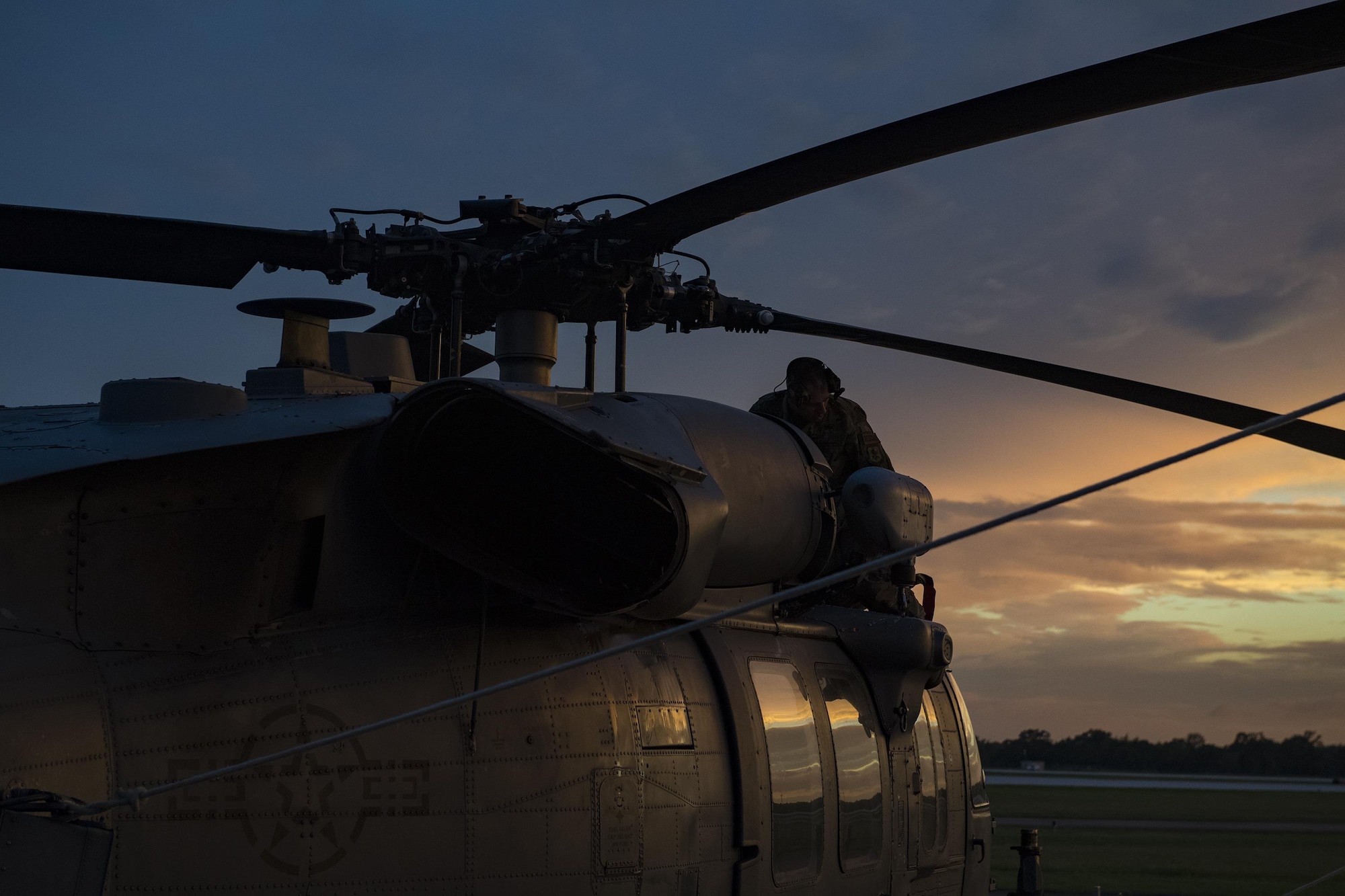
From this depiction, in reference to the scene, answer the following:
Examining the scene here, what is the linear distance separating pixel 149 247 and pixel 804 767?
454cm

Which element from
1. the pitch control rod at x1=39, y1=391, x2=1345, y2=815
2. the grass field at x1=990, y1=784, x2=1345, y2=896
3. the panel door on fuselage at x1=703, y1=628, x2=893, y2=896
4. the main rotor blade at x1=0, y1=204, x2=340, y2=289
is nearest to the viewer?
the pitch control rod at x1=39, y1=391, x2=1345, y2=815

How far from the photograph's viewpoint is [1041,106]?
4.66 metres

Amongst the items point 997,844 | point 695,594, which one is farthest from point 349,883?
point 997,844

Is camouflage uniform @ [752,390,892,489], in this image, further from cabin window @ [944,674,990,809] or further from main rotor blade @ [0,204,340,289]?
main rotor blade @ [0,204,340,289]

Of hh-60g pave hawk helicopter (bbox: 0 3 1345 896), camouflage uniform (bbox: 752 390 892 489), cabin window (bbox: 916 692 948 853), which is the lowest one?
cabin window (bbox: 916 692 948 853)

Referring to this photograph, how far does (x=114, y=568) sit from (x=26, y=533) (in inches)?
13.1

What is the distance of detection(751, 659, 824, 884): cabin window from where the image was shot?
6812 millimetres

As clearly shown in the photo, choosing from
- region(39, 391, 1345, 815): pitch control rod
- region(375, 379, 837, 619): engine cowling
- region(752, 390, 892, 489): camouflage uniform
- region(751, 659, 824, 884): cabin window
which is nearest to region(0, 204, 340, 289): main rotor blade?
region(375, 379, 837, 619): engine cowling

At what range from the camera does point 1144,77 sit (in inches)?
173

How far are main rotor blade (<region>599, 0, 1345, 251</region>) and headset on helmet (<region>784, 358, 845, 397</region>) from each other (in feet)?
9.47

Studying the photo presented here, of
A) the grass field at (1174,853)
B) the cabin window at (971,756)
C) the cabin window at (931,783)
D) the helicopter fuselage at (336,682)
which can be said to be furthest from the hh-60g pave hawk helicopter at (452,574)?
the grass field at (1174,853)

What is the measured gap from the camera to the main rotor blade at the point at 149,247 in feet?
18.8

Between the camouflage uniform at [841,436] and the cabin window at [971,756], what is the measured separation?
2.26m

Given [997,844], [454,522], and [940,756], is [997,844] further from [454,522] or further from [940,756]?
[454,522]
